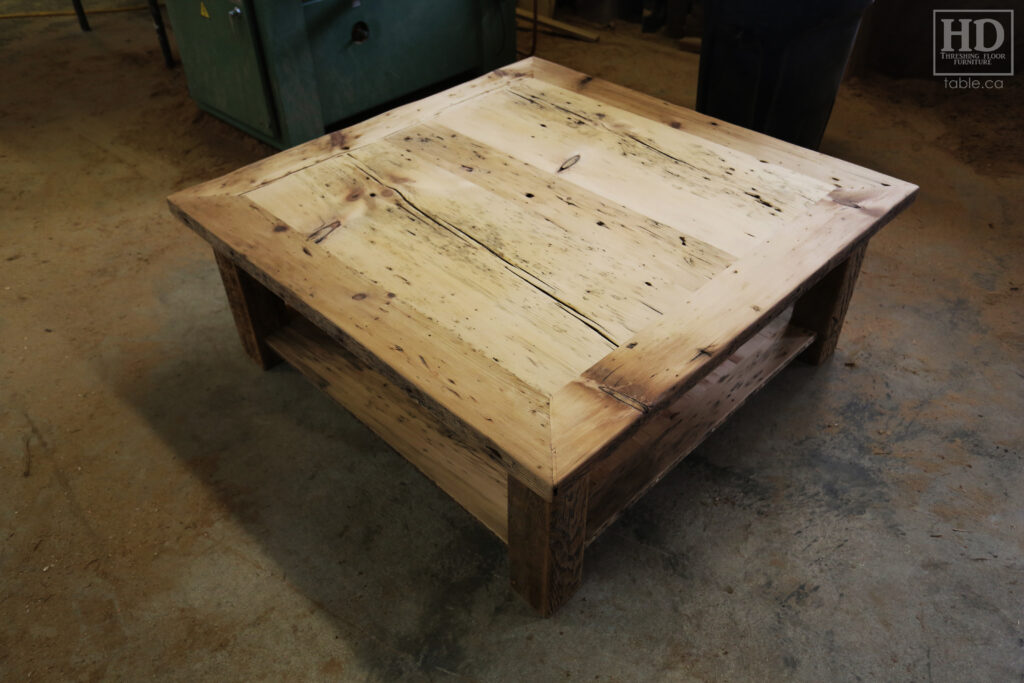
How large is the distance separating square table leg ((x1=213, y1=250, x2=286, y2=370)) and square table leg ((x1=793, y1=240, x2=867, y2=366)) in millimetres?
1141

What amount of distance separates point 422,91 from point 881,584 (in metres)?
2.21

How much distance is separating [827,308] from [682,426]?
482 millimetres

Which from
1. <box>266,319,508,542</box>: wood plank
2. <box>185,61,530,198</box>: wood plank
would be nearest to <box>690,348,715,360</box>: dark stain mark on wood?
<box>266,319,508,542</box>: wood plank

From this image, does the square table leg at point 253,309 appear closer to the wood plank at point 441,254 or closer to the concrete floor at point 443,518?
the concrete floor at point 443,518

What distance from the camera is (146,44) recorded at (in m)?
3.33

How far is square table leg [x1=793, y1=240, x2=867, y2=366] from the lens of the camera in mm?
1531

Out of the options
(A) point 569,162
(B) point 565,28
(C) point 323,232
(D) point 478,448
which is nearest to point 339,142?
(C) point 323,232

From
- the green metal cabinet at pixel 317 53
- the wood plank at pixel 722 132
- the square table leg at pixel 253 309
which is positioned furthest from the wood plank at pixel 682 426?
the green metal cabinet at pixel 317 53

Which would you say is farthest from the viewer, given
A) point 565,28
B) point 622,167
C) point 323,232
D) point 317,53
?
point 565,28

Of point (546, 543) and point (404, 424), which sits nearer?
point (546, 543)

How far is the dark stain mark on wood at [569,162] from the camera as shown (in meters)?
1.49

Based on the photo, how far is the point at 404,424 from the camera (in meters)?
1.40

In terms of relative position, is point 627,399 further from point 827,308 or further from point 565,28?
point 565,28

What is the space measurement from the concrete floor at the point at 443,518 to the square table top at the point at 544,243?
→ 16.8 inches
